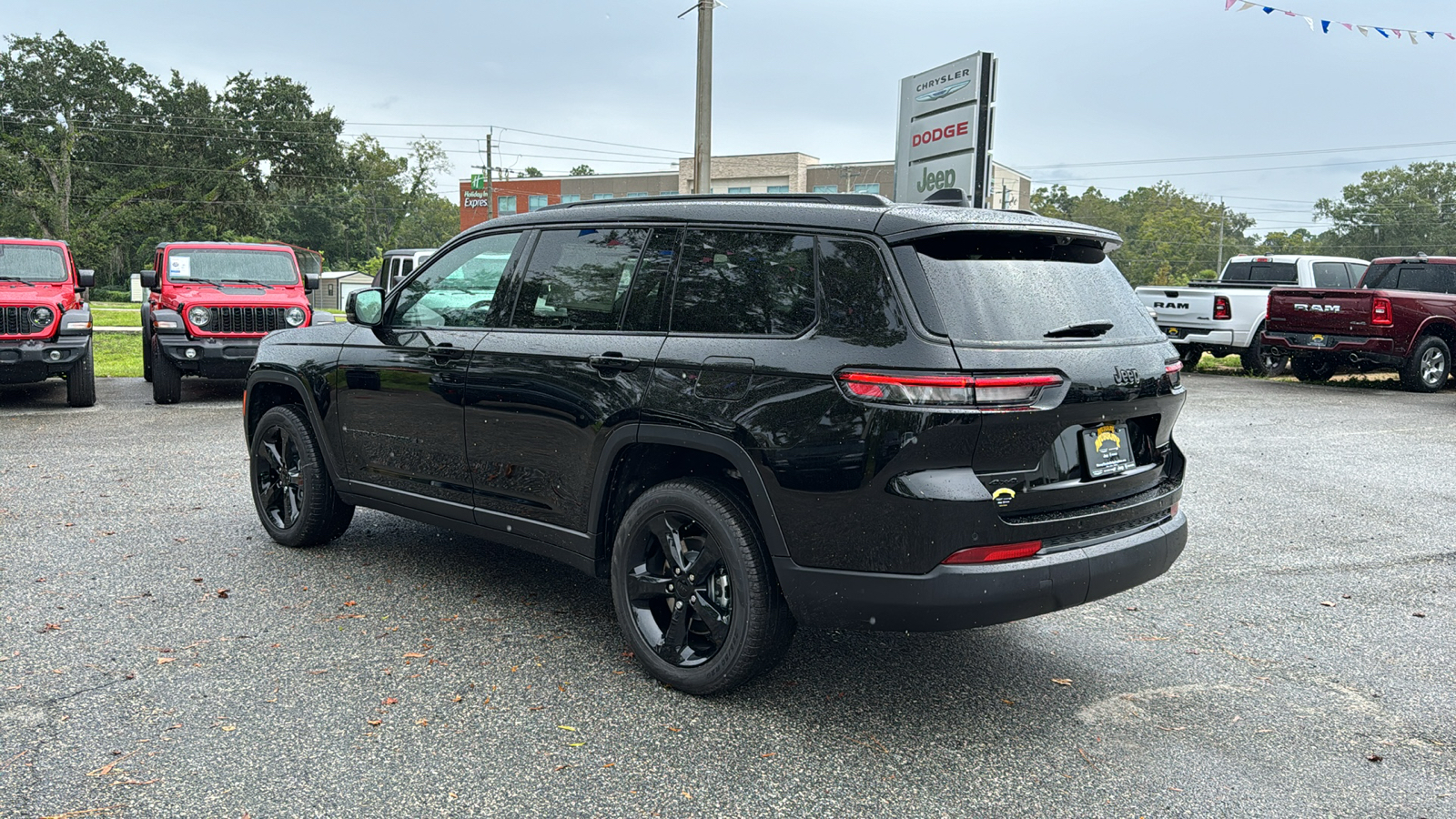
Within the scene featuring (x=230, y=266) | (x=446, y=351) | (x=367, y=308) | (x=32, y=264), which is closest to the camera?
(x=446, y=351)

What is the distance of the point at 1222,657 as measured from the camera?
14.1ft

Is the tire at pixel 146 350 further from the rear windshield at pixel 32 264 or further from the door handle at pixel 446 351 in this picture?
the door handle at pixel 446 351

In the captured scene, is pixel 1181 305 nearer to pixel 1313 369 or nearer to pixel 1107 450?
pixel 1313 369

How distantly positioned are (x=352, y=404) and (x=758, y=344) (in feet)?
8.34

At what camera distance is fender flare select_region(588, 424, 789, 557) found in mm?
3451

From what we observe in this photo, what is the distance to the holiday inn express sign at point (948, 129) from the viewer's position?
1519 cm

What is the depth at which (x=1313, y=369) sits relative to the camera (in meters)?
16.7

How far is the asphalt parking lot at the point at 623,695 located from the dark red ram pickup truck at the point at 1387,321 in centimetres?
950

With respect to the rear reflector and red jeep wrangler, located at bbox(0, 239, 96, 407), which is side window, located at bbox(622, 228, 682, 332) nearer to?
the rear reflector

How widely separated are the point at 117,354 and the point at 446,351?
705 inches

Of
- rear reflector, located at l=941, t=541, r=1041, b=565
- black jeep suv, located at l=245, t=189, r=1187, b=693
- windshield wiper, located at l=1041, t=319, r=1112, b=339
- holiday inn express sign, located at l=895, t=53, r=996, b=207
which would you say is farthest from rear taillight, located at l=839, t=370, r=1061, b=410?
holiday inn express sign, located at l=895, t=53, r=996, b=207

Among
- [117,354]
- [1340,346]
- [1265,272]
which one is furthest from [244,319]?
[1265,272]

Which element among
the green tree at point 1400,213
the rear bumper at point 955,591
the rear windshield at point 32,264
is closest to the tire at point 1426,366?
the rear bumper at point 955,591

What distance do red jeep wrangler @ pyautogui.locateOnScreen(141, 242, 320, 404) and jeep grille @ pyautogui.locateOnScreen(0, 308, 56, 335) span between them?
120 cm
